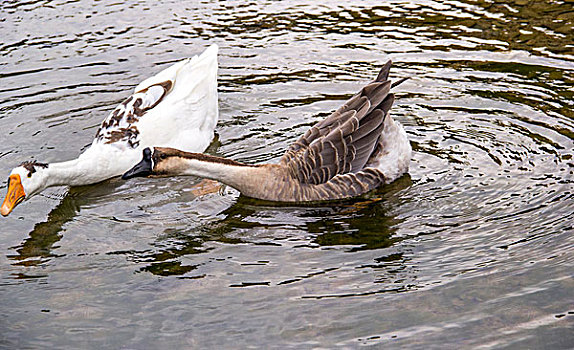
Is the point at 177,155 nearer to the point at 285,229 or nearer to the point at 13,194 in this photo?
the point at 285,229

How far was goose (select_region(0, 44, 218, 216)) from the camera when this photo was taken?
7.92 metres

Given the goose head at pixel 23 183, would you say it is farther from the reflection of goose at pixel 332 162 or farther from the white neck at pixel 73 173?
the reflection of goose at pixel 332 162

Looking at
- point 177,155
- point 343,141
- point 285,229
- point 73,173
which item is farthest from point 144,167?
point 343,141

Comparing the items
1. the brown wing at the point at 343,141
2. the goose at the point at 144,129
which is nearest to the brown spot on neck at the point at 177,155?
the brown wing at the point at 343,141

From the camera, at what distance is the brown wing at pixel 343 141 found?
25.4 feet

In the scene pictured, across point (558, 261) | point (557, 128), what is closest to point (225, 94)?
point (557, 128)

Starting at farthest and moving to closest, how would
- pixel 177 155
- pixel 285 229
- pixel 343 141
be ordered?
pixel 343 141 < pixel 177 155 < pixel 285 229

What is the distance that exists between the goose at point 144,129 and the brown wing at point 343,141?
1.51m

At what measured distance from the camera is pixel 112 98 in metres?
10.1

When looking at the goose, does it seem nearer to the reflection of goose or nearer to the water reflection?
the reflection of goose

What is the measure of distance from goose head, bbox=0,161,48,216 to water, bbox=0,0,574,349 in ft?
0.82

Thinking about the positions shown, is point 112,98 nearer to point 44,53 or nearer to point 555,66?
point 44,53

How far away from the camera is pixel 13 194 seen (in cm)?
758

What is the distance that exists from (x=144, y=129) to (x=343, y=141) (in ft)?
7.25
